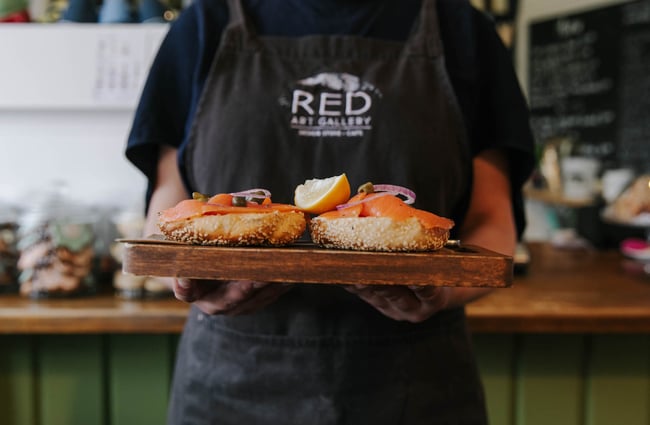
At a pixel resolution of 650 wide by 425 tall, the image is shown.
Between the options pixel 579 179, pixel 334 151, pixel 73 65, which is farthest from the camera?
pixel 579 179

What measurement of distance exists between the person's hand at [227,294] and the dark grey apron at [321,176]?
0.16 metres

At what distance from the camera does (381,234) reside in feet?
2.18

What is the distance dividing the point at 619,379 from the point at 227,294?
1.17m

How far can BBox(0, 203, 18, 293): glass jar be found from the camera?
1.60 metres

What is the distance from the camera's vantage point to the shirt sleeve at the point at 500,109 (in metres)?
1.01

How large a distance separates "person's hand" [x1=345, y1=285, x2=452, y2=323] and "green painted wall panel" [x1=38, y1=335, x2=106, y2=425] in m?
1.01

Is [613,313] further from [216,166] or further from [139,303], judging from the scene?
[139,303]

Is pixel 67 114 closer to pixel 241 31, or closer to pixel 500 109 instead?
pixel 241 31

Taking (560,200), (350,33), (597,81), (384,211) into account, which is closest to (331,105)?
(350,33)

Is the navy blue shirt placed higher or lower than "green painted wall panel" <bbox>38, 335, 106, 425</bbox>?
higher

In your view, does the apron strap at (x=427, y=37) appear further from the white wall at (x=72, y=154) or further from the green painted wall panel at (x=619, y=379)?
the white wall at (x=72, y=154)

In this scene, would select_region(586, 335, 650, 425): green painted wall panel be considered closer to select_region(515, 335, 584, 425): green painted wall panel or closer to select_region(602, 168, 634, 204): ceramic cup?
select_region(515, 335, 584, 425): green painted wall panel

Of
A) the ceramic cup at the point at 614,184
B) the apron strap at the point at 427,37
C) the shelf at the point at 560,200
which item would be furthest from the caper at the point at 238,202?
the ceramic cup at the point at 614,184

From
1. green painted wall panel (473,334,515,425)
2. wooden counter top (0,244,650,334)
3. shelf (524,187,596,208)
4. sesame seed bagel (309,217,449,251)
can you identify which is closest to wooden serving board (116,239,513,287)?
sesame seed bagel (309,217,449,251)
